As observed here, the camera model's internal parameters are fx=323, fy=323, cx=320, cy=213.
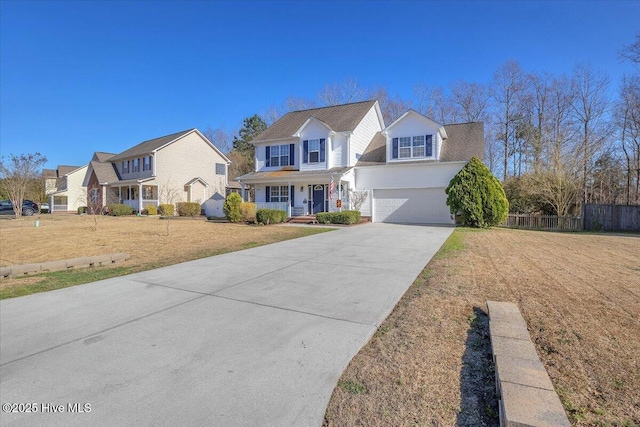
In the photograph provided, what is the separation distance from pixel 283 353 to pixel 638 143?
3203 cm

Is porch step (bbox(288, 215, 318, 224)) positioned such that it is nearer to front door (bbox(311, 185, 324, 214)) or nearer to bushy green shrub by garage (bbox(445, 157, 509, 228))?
front door (bbox(311, 185, 324, 214))

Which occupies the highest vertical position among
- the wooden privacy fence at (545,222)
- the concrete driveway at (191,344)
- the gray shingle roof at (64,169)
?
the gray shingle roof at (64,169)

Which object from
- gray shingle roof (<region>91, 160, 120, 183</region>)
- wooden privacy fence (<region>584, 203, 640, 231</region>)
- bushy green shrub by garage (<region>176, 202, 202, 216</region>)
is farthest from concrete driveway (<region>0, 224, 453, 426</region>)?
gray shingle roof (<region>91, 160, 120, 183</region>)

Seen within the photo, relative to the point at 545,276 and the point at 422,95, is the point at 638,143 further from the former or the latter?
the point at 545,276

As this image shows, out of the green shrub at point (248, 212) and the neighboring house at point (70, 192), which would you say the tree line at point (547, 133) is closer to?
the green shrub at point (248, 212)

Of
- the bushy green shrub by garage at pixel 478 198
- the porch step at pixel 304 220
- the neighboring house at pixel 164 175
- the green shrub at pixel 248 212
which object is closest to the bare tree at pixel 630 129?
the bushy green shrub by garage at pixel 478 198

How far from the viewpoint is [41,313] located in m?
4.68

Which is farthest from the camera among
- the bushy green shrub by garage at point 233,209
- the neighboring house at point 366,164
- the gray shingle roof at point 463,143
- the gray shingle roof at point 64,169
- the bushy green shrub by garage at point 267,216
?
the gray shingle roof at point 64,169

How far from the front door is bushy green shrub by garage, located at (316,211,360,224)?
3.11 meters

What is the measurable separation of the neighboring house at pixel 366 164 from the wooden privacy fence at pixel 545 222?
361 centimetres

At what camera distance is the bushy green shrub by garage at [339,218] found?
18.0 meters

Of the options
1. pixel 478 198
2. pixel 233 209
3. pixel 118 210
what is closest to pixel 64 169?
pixel 118 210

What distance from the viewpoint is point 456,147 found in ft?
67.1

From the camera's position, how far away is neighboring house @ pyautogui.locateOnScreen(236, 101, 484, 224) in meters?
19.9
